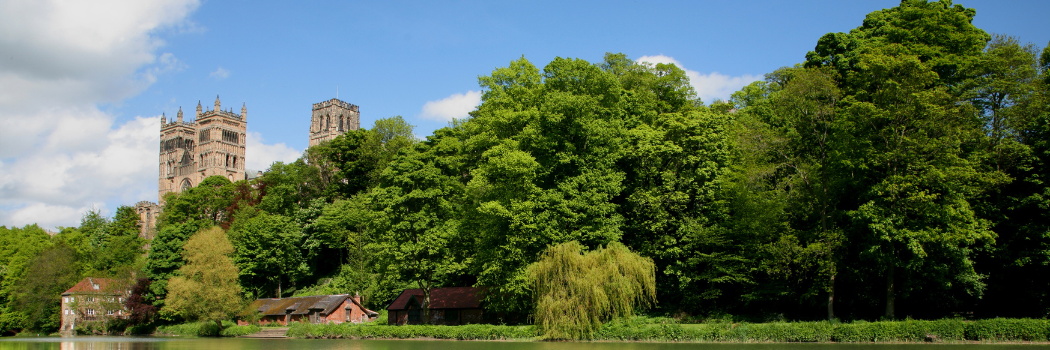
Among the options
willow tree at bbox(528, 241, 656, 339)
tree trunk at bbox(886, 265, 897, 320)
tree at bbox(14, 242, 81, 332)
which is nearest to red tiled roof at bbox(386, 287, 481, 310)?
willow tree at bbox(528, 241, 656, 339)

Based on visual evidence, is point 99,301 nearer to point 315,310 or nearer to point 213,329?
point 213,329

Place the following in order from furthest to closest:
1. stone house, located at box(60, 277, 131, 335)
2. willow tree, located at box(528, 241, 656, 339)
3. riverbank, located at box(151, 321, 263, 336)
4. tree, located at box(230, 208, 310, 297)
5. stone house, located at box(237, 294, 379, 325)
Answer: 1. tree, located at box(230, 208, 310, 297)
2. stone house, located at box(60, 277, 131, 335)
3. stone house, located at box(237, 294, 379, 325)
4. riverbank, located at box(151, 321, 263, 336)
5. willow tree, located at box(528, 241, 656, 339)

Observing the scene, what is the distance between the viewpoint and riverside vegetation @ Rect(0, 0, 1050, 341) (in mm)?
26484

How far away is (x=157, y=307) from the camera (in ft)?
167

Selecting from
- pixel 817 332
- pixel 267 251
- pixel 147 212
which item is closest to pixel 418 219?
pixel 817 332

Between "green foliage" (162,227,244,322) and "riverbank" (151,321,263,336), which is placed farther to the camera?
"riverbank" (151,321,263,336)

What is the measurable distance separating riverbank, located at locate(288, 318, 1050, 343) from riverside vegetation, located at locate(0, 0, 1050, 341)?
0.08 m

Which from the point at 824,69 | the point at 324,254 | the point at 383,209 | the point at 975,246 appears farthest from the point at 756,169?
the point at 324,254

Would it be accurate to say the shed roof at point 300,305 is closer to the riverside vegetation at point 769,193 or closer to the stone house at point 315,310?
the stone house at point 315,310

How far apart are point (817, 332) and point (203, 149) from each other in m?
114

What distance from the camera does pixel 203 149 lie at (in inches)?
4692

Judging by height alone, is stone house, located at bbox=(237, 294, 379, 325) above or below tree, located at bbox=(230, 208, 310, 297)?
below

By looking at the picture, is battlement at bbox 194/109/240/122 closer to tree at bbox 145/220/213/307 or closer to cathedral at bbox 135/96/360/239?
cathedral at bbox 135/96/360/239

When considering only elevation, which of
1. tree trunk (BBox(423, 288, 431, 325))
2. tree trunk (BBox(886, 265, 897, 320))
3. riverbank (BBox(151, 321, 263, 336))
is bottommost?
riverbank (BBox(151, 321, 263, 336))
